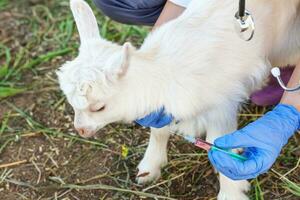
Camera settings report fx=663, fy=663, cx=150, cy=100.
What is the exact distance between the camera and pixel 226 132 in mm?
2178

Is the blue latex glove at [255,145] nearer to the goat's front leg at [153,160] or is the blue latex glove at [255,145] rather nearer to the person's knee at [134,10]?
the goat's front leg at [153,160]

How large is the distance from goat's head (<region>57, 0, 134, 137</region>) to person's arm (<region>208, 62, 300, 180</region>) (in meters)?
0.34

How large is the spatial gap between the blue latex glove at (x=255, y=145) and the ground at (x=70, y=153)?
0.40 m

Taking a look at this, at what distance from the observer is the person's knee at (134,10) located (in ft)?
8.64

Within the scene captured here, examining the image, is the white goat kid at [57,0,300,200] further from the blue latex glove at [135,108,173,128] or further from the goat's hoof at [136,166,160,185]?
the goat's hoof at [136,166,160,185]

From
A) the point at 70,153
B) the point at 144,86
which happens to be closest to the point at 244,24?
the point at 144,86

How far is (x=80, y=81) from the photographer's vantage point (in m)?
1.87

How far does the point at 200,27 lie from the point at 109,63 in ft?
1.09

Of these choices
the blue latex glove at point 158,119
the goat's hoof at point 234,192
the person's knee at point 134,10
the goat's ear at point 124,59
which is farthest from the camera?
the person's knee at point 134,10

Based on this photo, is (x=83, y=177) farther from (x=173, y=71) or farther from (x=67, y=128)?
(x=173, y=71)

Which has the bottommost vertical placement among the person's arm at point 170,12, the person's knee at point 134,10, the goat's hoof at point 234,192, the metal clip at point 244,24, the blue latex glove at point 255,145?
the goat's hoof at point 234,192

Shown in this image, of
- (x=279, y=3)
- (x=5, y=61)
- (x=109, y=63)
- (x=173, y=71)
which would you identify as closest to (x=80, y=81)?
(x=109, y=63)

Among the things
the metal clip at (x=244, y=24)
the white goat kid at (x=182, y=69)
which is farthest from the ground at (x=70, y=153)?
the metal clip at (x=244, y=24)

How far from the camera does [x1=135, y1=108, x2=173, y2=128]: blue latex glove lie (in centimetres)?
205
